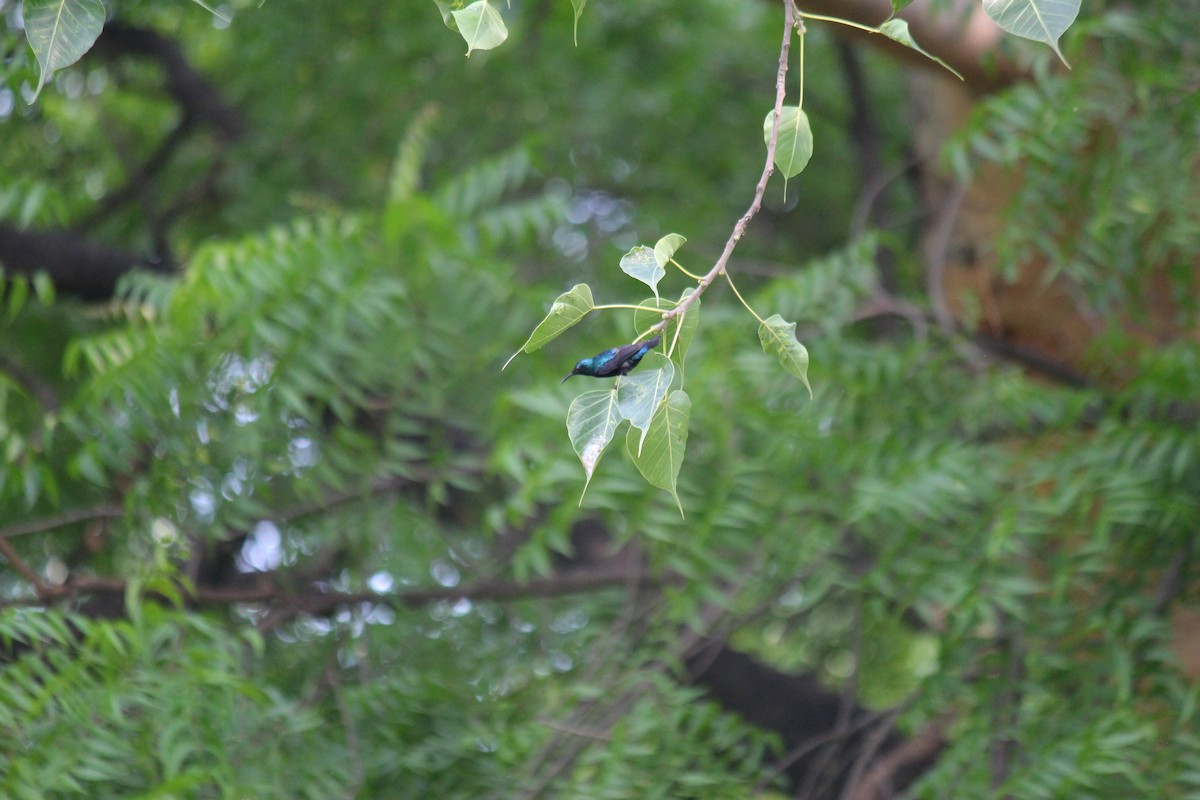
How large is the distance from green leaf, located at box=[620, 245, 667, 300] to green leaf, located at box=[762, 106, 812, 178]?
0.15m

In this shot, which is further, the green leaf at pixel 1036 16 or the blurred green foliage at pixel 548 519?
the blurred green foliage at pixel 548 519

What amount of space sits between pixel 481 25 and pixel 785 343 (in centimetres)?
38

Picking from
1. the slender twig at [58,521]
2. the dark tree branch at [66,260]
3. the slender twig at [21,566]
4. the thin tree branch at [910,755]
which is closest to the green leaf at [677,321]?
the slender twig at [21,566]

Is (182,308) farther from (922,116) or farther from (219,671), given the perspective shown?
(922,116)

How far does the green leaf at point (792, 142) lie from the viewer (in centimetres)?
100

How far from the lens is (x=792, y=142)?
1.01 metres

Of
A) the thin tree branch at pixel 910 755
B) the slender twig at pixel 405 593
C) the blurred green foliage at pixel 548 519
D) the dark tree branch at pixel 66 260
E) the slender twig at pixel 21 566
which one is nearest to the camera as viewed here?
the slender twig at pixel 21 566

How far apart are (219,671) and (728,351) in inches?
48.4

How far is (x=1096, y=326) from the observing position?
3.18 metres

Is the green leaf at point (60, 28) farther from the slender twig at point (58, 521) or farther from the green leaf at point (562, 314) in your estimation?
the slender twig at point (58, 521)

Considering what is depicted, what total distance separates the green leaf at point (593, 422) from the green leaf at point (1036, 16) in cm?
45

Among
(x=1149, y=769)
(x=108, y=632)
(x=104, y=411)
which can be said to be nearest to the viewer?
(x=108, y=632)

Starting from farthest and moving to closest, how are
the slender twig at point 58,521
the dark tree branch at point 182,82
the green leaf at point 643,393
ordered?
the dark tree branch at point 182,82 < the slender twig at point 58,521 < the green leaf at point 643,393

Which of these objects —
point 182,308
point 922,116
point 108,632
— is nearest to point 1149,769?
point 108,632
